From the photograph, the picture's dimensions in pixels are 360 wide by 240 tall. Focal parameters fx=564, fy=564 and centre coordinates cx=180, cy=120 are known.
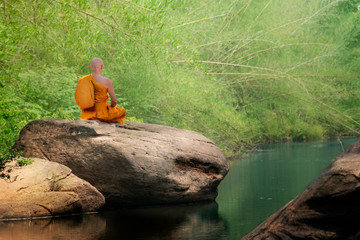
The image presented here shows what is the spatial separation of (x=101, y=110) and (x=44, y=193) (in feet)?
7.18

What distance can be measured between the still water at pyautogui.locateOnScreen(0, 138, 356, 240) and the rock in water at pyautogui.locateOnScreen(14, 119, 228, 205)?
273 mm

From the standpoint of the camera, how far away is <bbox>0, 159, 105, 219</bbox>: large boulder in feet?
23.5

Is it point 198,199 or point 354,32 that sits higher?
point 354,32

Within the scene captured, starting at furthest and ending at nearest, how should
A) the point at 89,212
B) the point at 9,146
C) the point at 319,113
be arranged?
the point at 319,113 < the point at 9,146 < the point at 89,212

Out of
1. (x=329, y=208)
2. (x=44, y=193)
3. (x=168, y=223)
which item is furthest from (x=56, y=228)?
(x=329, y=208)

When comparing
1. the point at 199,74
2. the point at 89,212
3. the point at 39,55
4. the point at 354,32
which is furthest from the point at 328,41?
the point at 89,212

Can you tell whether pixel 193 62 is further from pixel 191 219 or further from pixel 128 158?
pixel 191 219

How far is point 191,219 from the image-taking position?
7.18 metres

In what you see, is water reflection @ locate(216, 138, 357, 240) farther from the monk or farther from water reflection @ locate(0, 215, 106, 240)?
the monk

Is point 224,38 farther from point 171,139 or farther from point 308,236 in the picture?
point 308,236

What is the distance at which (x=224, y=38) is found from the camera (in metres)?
15.3

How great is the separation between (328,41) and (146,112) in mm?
8226

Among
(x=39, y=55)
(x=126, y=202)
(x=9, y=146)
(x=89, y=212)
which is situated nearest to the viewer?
(x=89, y=212)

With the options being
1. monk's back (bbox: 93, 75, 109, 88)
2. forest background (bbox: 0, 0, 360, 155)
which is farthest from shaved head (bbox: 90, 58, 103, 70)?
forest background (bbox: 0, 0, 360, 155)
